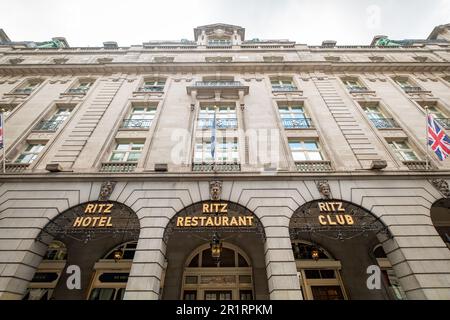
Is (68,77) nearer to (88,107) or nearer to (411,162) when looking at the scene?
(88,107)

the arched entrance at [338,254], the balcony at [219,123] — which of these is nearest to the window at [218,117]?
the balcony at [219,123]

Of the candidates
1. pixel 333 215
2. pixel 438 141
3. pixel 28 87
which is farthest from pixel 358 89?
pixel 28 87

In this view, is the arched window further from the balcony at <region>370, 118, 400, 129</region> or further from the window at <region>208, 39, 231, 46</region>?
the window at <region>208, 39, 231, 46</region>

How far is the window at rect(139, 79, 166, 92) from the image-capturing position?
16.6 m

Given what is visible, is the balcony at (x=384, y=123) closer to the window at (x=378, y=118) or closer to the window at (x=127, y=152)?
the window at (x=378, y=118)

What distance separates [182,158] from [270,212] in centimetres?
540

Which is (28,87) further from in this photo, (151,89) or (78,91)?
(151,89)

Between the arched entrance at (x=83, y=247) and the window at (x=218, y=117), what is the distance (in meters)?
7.15

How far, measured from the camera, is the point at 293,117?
1439 centimetres

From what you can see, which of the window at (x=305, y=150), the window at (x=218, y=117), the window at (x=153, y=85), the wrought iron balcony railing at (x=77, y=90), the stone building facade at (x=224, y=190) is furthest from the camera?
the window at (x=153, y=85)

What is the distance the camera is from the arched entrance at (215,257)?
8.91m

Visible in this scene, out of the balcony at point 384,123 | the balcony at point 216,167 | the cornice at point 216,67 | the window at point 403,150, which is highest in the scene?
the cornice at point 216,67

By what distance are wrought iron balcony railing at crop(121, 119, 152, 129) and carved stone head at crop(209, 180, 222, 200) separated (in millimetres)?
6457

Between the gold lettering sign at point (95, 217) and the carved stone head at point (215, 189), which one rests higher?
the carved stone head at point (215, 189)
